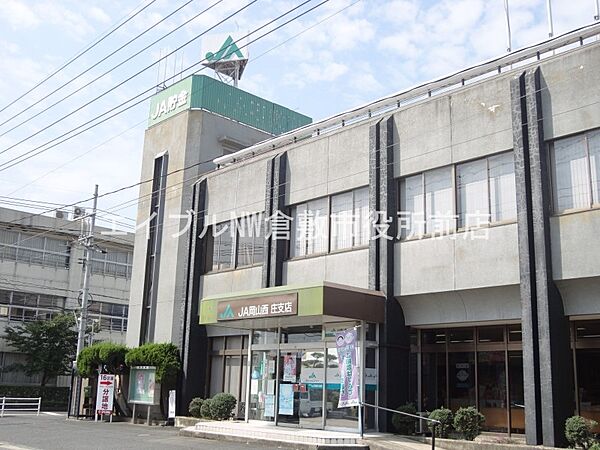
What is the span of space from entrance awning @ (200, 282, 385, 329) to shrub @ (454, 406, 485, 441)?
3.60 metres

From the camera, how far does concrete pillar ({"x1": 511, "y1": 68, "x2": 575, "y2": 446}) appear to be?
51.1 ft

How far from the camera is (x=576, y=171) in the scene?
16750 millimetres

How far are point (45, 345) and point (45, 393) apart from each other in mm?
3294

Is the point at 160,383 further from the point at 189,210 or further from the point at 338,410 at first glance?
the point at 338,410

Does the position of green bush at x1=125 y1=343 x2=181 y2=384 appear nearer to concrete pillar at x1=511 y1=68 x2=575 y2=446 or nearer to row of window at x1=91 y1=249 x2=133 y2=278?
concrete pillar at x1=511 y1=68 x2=575 y2=446

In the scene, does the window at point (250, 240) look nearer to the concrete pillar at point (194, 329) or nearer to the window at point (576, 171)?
the concrete pillar at point (194, 329)

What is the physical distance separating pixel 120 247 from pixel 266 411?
3284cm

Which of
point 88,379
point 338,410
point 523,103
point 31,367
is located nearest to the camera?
point 523,103

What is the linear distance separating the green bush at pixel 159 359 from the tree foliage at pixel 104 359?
3.28 feet

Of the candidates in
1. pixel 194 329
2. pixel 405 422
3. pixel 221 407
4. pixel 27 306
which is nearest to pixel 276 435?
pixel 405 422

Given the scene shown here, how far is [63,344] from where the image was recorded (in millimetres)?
42125

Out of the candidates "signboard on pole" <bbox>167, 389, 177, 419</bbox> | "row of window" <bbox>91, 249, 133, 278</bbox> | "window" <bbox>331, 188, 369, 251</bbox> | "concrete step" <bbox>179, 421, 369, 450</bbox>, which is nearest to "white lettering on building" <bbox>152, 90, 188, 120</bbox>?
"window" <bbox>331, 188, 369, 251</bbox>

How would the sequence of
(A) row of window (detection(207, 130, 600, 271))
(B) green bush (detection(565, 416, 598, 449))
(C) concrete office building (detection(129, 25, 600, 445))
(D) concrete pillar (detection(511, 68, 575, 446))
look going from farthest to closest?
(A) row of window (detection(207, 130, 600, 271)) → (C) concrete office building (detection(129, 25, 600, 445)) → (D) concrete pillar (detection(511, 68, 575, 446)) → (B) green bush (detection(565, 416, 598, 449))

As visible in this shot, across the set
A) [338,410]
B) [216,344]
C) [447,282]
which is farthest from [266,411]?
[447,282]
